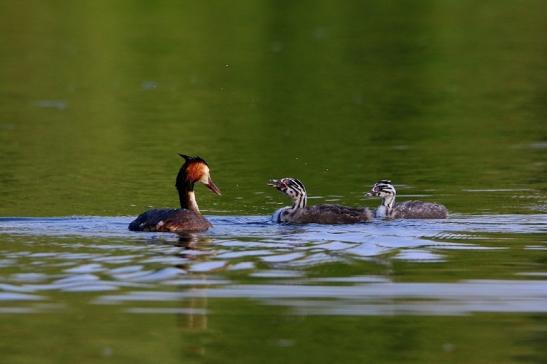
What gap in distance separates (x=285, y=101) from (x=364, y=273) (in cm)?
1556

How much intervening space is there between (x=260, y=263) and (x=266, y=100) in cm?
1514

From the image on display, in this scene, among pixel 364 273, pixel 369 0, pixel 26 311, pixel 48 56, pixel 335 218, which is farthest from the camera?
pixel 369 0

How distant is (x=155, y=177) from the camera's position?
65.0 ft

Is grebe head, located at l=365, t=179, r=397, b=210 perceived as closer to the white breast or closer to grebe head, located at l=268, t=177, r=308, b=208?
grebe head, located at l=268, t=177, r=308, b=208

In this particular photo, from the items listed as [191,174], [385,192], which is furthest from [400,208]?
[191,174]

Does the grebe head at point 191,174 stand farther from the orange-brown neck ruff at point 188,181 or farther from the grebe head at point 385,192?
the grebe head at point 385,192

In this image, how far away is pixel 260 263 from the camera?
43.1 ft

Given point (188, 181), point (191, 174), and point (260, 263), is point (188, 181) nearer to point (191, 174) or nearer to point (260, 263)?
point (191, 174)

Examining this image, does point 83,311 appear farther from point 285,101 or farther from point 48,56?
point 48,56

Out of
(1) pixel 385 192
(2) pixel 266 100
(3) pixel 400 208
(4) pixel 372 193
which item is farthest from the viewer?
(2) pixel 266 100

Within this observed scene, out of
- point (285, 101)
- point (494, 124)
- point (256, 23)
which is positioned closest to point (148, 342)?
point (494, 124)

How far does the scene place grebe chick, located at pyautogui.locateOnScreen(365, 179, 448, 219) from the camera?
1582cm

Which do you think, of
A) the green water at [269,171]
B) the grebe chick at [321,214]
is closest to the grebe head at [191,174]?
the green water at [269,171]

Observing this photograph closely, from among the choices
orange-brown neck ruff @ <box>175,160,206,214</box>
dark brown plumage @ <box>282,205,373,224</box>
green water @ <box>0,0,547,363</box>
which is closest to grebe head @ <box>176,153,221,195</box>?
orange-brown neck ruff @ <box>175,160,206,214</box>
